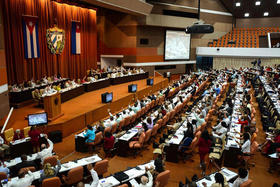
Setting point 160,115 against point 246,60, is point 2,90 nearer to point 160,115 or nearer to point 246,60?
point 160,115

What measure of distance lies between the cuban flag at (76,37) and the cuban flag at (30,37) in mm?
3783

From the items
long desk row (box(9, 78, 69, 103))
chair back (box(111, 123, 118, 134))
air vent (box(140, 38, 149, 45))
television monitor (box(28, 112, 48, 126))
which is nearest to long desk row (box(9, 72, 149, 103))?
long desk row (box(9, 78, 69, 103))

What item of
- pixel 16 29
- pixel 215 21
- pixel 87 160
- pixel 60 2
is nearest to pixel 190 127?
pixel 87 160

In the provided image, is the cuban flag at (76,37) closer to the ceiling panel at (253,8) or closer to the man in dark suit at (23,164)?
the man in dark suit at (23,164)

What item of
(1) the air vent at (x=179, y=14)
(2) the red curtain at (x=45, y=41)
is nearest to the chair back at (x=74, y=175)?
(2) the red curtain at (x=45, y=41)

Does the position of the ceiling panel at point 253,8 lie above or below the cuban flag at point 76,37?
above

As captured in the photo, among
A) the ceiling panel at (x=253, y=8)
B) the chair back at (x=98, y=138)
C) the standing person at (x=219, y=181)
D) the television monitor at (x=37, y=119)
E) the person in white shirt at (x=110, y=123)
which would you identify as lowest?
the chair back at (x=98, y=138)

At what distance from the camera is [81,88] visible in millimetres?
14500

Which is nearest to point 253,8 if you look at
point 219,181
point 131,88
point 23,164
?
point 131,88

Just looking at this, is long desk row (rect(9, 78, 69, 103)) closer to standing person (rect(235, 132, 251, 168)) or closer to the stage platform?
the stage platform

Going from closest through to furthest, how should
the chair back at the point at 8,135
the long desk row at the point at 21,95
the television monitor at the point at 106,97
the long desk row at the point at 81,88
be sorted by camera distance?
the chair back at the point at 8,135 < the long desk row at the point at 21,95 < the long desk row at the point at 81,88 < the television monitor at the point at 106,97

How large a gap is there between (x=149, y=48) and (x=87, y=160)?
60.7 feet

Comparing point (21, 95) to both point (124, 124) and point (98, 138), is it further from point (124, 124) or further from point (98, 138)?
point (98, 138)

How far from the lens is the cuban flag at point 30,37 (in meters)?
13.6
